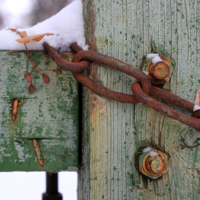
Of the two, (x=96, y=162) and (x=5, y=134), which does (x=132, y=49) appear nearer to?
(x=96, y=162)

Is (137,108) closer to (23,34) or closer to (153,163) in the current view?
(153,163)

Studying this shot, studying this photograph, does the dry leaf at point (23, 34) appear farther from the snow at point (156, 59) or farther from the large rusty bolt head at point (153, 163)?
the large rusty bolt head at point (153, 163)

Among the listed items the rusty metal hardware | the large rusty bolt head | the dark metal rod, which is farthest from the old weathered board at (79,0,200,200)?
the dark metal rod

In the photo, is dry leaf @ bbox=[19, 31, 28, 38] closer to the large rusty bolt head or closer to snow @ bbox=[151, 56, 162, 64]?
snow @ bbox=[151, 56, 162, 64]

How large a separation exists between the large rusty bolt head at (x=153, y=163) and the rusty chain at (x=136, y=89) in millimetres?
132

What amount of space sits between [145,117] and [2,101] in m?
0.52

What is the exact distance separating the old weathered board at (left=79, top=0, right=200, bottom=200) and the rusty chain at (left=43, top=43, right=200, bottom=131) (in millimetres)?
37

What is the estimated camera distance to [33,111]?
756 millimetres

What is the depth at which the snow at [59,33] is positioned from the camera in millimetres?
742

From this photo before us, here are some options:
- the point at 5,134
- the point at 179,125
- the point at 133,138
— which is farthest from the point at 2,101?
the point at 179,125

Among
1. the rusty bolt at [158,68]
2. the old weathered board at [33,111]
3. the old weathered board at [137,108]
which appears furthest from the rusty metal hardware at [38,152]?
the rusty bolt at [158,68]

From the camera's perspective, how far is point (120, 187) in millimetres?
675

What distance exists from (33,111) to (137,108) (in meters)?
0.38

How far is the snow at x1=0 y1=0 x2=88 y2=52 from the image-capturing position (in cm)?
74
